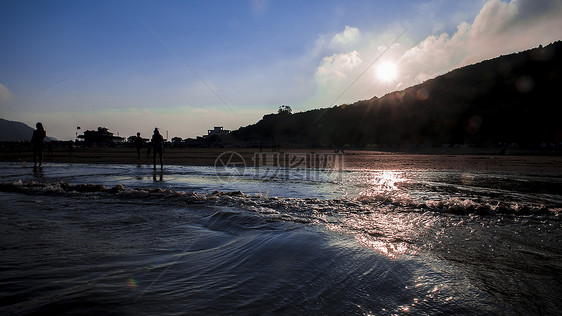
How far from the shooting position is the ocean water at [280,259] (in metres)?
1.77

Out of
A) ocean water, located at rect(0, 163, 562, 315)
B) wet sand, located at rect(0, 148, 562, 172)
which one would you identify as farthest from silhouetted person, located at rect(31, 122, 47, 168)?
ocean water, located at rect(0, 163, 562, 315)

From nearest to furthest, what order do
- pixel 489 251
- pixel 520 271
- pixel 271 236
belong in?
pixel 520 271 → pixel 489 251 → pixel 271 236

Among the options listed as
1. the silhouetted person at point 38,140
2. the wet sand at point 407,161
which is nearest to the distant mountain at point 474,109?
the wet sand at point 407,161

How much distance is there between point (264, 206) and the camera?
5062mm

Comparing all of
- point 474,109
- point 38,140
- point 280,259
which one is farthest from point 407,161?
point 474,109

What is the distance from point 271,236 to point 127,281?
1566 mm

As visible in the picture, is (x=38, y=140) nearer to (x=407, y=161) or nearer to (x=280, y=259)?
(x=280, y=259)

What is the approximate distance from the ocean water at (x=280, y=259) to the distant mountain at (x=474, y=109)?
1966 inches

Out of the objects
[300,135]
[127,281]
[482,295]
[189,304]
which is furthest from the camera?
[300,135]

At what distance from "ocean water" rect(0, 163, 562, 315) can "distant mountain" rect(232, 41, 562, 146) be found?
4993 cm

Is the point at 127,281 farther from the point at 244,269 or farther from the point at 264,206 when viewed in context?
the point at 264,206

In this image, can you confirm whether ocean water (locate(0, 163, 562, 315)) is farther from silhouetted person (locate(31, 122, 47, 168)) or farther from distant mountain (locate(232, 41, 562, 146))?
distant mountain (locate(232, 41, 562, 146))

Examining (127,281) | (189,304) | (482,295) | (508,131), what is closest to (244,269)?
(189,304)

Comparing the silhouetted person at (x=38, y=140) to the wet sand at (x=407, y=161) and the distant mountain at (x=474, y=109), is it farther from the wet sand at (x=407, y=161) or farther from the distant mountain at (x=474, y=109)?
the distant mountain at (x=474, y=109)
